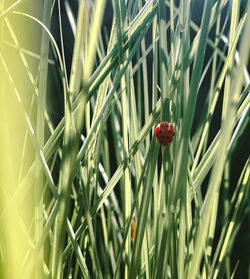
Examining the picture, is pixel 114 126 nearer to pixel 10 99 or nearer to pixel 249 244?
pixel 10 99

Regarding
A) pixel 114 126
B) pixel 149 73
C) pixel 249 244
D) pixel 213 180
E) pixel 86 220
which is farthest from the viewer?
pixel 149 73

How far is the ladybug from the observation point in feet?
0.87

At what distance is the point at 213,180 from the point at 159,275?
9 cm

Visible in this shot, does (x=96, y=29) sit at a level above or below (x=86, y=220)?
above

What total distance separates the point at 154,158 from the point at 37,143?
0.08m

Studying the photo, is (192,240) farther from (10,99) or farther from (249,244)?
(249,244)

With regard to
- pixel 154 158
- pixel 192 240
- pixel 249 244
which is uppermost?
pixel 154 158

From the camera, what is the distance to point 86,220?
1.06ft

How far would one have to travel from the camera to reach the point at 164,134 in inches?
10.6

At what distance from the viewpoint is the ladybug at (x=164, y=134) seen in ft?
0.87

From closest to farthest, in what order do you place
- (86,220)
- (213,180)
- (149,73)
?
1. (213,180)
2. (86,220)
3. (149,73)

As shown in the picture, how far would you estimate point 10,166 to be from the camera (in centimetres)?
27

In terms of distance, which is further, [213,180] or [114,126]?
[114,126]

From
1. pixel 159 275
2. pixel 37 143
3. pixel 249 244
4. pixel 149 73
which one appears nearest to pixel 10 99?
pixel 37 143
